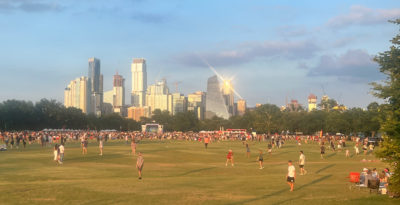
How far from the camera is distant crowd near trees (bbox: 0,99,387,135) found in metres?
108

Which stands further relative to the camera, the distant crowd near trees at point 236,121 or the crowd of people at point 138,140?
the distant crowd near trees at point 236,121

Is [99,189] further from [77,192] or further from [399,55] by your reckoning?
[399,55]

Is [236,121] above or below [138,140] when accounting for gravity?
above

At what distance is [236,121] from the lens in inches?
6491

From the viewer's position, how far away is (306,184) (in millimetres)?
21531

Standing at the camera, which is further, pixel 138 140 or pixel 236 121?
pixel 236 121

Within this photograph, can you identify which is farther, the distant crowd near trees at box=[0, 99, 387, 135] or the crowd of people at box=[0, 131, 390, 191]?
the distant crowd near trees at box=[0, 99, 387, 135]

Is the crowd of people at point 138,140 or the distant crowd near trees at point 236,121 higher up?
the distant crowd near trees at point 236,121

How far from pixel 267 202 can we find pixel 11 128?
11402 cm

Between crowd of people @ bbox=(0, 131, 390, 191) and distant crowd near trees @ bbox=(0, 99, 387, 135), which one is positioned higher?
distant crowd near trees @ bbox=(0, 99, 387, 135)

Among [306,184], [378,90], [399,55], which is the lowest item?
[306,184]

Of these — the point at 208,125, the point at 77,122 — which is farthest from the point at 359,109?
the point at 77,122

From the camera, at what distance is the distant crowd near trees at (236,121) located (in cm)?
10775

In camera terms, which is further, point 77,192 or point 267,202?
point 77,192
